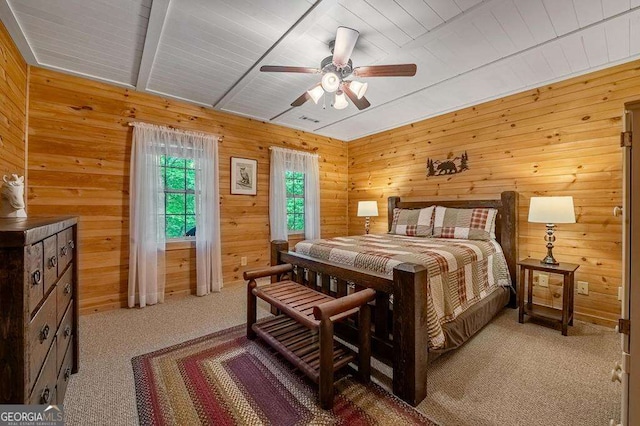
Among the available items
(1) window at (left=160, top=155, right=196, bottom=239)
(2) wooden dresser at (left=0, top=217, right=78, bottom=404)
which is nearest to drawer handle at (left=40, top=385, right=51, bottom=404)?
(2) wooden dresser at (left=0, top=217, right=78, bottom=404)

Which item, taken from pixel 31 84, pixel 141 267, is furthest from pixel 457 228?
pixel 31 84

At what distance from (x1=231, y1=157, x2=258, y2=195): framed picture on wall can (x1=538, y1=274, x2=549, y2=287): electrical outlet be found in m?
3.67

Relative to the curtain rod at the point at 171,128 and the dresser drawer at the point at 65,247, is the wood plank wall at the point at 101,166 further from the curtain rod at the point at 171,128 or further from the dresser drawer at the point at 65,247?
the dresser drawer at the point at 65,247

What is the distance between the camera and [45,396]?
1.13 meters

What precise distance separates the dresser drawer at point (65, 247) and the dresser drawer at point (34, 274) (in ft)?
1.17

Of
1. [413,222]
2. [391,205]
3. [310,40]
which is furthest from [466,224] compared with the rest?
[310,40]

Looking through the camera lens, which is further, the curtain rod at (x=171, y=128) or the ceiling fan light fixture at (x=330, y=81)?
the curtain rod at (x=171, y=128)

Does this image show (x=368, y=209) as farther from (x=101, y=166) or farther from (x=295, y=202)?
(x=101, y=166)

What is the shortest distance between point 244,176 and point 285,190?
2.21 ft

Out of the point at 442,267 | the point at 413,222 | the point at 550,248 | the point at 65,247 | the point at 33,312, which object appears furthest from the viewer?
the point at 413,222

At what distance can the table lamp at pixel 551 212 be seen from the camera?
2.43 m

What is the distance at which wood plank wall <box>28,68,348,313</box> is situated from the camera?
2.66m

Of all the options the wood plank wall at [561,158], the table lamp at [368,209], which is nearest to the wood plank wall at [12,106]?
the table lamp at [368,209]

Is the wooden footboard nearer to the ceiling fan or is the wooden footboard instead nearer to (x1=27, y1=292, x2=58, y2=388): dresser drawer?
the ceiling fan
